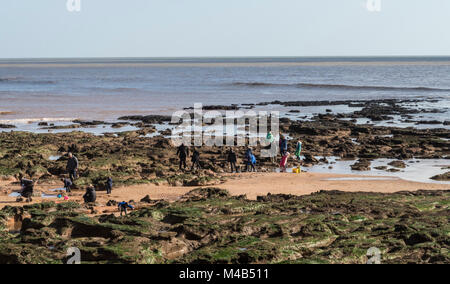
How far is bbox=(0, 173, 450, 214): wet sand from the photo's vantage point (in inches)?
723

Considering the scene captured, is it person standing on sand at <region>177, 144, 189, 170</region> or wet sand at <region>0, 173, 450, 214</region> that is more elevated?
person standing on sand at <region>177, 144, 189, 170</region>

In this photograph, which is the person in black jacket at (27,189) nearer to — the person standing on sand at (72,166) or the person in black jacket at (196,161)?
the person standing on sand at (72,166)

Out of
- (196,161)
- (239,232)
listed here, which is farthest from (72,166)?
(239,232)

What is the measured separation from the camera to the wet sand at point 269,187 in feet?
60.2

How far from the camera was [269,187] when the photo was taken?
65.1 ft

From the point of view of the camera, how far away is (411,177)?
2231cm

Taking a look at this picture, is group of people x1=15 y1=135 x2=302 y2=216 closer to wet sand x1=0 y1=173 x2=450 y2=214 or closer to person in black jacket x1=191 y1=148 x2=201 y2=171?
person in black jacket x1=191 y1=148 x2=201 y2=171

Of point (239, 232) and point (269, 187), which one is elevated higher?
point (239, 232)

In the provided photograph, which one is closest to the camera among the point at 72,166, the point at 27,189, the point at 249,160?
the point at 27,189

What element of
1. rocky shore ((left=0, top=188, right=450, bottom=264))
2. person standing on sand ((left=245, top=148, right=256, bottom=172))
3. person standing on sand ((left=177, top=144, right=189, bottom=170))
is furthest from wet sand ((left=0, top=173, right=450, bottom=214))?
person standing on sand ((left=177, top=144, right=189, bottom=170))

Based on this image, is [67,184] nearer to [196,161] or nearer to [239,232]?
[196,161]

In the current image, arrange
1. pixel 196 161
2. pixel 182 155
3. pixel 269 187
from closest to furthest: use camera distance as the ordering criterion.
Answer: pixel 269 187 < pixel 182 155 < pixel 196 161

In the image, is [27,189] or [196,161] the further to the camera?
[196,161]
